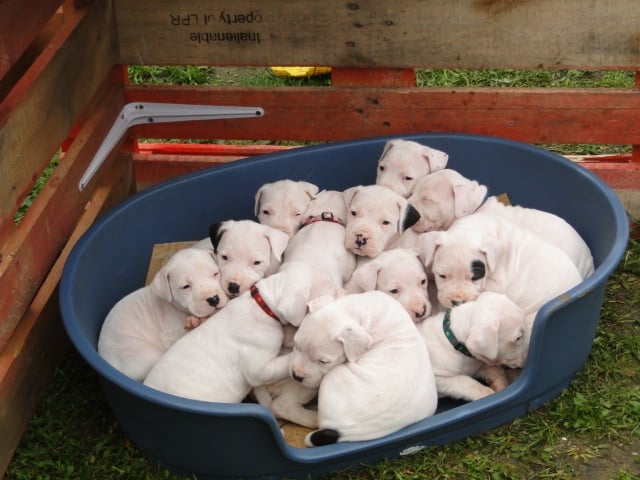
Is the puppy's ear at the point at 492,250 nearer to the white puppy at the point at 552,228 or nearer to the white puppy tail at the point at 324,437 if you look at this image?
the white puppy at the point at 552,228

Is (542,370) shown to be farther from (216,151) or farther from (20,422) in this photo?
(216,151)

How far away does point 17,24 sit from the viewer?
3545 millimetres

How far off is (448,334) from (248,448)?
2.93 feet

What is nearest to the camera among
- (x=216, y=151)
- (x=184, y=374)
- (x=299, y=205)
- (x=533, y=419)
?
(x=184, y=374)

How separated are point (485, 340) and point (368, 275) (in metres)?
0.56

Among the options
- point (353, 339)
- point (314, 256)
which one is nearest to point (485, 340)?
point (353, 339)

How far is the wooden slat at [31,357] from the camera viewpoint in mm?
3783


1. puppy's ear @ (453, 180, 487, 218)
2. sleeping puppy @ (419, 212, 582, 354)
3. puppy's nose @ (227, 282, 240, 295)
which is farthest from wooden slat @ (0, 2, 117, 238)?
puppy's ear @ (453, 180, 487, 218)

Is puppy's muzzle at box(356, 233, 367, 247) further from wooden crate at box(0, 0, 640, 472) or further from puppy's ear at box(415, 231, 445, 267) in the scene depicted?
wooden crate at box(0, 0, 640, 472)

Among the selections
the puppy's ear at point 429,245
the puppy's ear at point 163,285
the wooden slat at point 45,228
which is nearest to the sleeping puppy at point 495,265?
the puppy's ear at point 429,245

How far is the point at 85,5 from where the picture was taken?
4512mm

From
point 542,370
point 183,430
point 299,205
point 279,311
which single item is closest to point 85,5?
point 299,205

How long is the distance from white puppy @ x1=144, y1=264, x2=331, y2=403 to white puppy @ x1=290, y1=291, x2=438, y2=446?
0.13 metres

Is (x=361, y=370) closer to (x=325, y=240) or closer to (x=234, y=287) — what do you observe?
(x=234, y=287)
